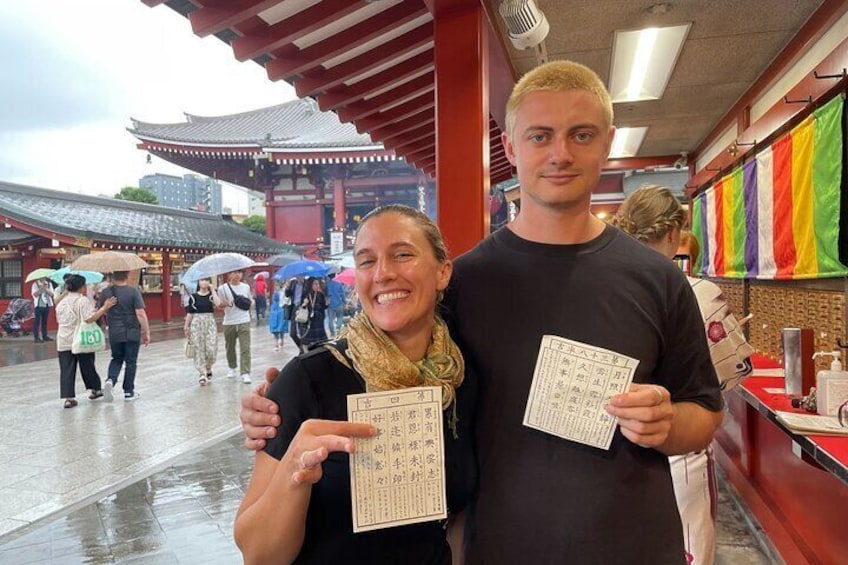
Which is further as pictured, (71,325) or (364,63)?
(71,325)

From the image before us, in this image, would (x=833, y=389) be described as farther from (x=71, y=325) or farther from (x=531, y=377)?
(x=71, y=325)

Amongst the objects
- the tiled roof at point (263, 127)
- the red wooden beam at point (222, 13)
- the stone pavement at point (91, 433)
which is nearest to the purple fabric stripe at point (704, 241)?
the red wooden beam at point (222, 13)

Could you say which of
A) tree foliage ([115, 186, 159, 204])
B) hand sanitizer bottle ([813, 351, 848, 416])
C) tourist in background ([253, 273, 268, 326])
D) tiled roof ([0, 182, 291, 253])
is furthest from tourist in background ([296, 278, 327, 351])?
tree foliage ([115, 186, 159, 204])

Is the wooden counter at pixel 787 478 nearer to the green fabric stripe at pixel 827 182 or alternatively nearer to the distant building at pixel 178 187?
the green fabric stripe at pixel 827 182

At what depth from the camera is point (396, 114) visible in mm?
4902

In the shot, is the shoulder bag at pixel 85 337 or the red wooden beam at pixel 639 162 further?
the red wooden beam at pixel 639 162

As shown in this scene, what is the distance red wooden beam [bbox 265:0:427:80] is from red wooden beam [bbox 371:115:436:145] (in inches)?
74.0

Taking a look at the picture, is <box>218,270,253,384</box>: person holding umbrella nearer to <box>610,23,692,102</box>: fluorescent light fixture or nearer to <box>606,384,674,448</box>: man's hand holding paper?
<box>610,23,692,102</box>: fluorescent light fixture

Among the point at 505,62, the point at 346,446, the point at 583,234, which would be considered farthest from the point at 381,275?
the point at 505,62

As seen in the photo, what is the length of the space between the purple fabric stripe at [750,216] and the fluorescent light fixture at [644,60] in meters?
0.98

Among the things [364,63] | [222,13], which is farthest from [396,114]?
[222,13]

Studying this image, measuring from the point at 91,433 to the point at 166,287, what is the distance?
1323cm

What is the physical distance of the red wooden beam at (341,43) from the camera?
3.03 metres

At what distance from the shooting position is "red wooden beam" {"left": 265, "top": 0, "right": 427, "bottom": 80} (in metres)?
3.03
